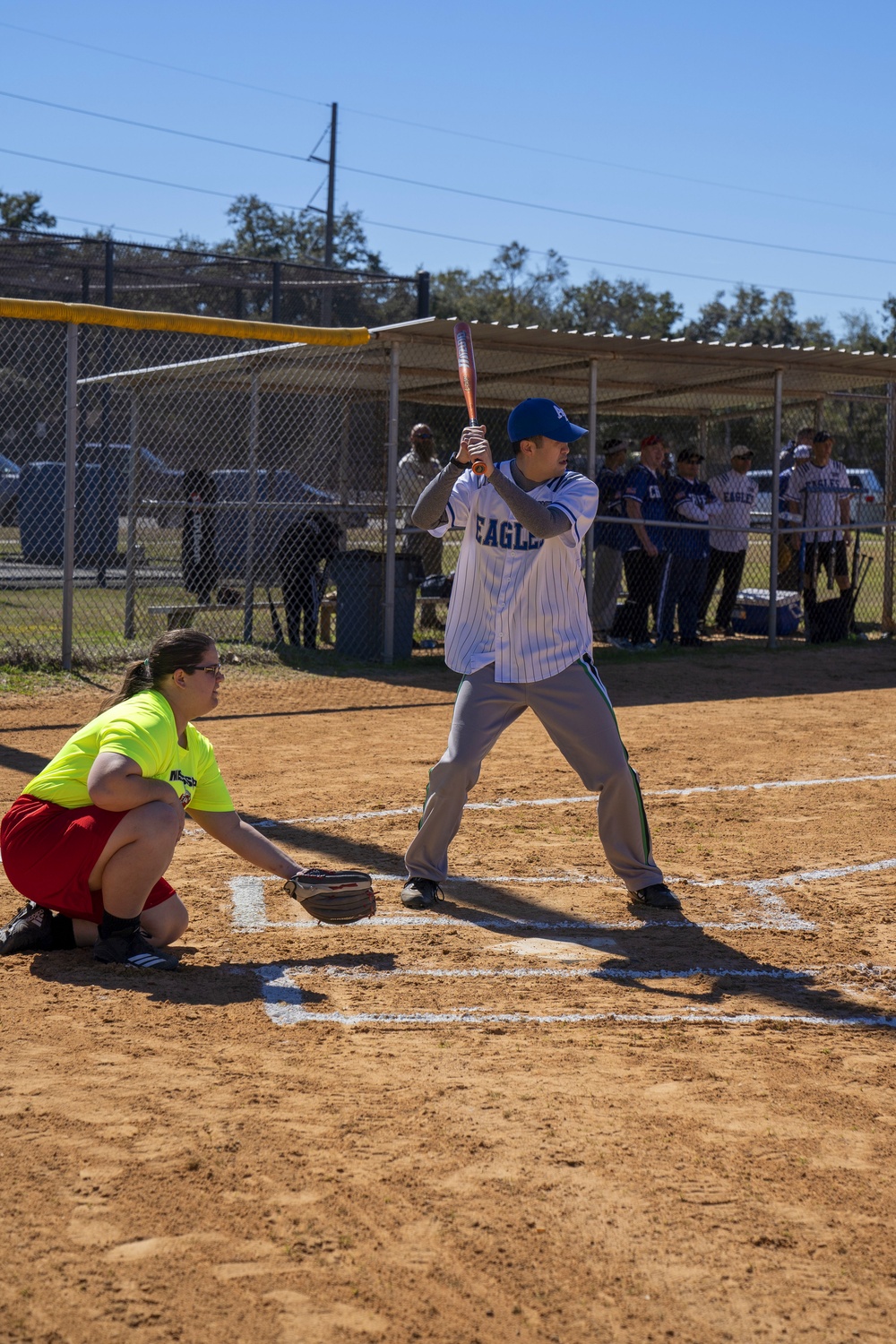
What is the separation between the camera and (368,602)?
12.0 m

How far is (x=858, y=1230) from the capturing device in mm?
2650

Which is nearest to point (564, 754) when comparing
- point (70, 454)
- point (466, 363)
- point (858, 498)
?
point (466, 363)

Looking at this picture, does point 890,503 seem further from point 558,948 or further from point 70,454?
point 558,948

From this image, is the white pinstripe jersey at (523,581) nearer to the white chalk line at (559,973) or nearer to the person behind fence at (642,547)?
the white chalk line at (559,973)

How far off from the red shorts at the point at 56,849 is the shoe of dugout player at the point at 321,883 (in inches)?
23.5

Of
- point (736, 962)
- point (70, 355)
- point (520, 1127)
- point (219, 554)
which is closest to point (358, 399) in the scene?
point (219, 554)

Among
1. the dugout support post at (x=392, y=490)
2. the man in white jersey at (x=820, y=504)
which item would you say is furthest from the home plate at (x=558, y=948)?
the man in white jersey at (x=820, y=504)

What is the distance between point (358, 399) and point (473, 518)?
34.9 feet

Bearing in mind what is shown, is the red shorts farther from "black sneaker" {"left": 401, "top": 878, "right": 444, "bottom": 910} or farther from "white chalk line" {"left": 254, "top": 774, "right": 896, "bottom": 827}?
"white chalk line" {"left": 254, "top": 774, "right": 896, "bottom": 827}

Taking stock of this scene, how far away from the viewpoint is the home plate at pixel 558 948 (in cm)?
439

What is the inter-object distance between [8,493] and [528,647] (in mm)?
17453

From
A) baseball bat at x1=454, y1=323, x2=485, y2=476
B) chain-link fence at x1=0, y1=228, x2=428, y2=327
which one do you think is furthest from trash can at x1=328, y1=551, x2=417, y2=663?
baseball bat at x1=454, y1=323, x2=485, y2=476

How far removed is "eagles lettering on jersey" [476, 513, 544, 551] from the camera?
482 cm

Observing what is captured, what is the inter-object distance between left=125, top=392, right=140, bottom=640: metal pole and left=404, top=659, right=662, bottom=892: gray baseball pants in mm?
8094
